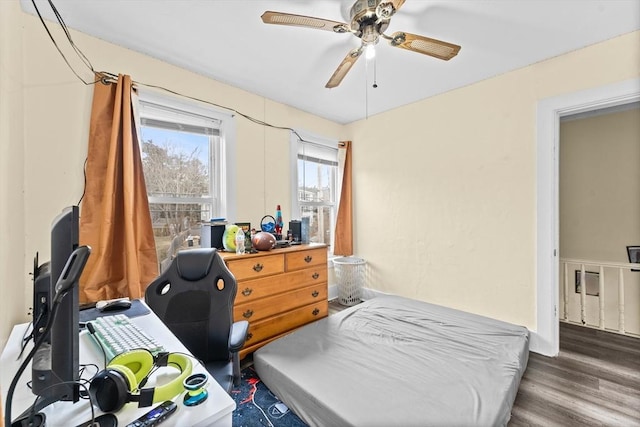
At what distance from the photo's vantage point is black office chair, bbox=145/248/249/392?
4.65 feet

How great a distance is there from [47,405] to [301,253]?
1928mm

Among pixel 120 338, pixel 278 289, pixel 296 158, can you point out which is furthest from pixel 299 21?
pixel 278 289

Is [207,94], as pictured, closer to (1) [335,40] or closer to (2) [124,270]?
(1) [335,40]

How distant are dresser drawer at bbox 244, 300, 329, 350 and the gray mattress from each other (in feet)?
0.66

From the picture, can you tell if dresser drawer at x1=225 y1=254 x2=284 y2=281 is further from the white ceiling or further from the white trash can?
the white ceiling

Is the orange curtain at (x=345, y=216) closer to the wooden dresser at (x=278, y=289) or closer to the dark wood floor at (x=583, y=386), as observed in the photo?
the wooden dresser at (x=278, y=289)

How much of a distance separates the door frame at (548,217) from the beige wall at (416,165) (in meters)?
0.06

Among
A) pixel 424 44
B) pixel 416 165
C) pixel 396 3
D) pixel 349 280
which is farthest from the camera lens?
pixel 349 280

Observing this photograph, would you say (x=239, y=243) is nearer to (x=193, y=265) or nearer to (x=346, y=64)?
(x=193, y=265)

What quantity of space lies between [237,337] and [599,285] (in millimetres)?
3744

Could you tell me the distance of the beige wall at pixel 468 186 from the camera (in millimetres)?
2287

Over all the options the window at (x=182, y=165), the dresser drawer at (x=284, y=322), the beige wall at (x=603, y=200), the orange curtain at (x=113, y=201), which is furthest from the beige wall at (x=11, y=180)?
the beige wall at (x=603, y=200)

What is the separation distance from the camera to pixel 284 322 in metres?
2.39

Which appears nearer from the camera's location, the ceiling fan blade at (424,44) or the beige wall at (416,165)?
the ceiling fan blade at (424,44)
